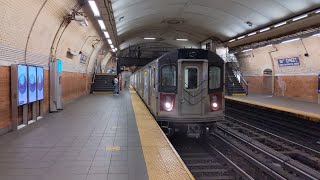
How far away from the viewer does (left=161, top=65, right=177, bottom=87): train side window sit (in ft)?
26.3

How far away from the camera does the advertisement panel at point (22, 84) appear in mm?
7316

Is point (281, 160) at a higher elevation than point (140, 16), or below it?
below

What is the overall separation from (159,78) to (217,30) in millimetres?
11312

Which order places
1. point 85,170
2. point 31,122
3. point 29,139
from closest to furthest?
point 85,170 < point 29,139 < point 31,122

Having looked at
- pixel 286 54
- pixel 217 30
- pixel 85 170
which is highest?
pixel 217 30

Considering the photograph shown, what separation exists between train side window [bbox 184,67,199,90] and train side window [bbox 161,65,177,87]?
30cm

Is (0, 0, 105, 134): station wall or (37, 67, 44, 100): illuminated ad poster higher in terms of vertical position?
(0, 0, 105, 134): station wall

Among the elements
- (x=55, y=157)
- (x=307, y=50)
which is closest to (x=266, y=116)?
(x=307, y=50)

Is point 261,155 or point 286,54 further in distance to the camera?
point 286,54

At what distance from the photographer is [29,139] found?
634 cm

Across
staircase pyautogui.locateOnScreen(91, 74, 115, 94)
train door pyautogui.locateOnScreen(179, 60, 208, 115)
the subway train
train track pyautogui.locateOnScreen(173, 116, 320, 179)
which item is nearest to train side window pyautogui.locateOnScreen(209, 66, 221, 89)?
the subway train

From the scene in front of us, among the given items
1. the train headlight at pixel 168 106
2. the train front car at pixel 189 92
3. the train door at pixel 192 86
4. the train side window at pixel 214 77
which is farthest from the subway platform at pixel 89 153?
the train side window at pixel 214 77

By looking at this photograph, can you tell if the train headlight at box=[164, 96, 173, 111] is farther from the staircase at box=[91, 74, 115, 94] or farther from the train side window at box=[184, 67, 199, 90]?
the staircase at box=[91, 74, 115, 94]

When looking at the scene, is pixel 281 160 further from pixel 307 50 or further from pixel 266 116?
pixel 307 50
